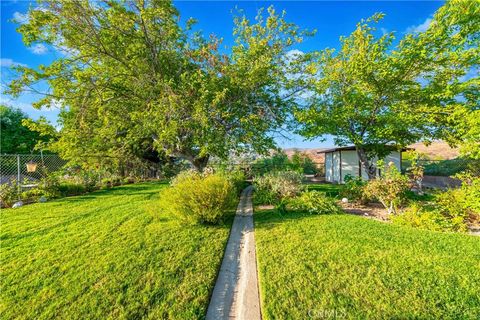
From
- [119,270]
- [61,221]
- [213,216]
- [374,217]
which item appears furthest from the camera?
[374,217]

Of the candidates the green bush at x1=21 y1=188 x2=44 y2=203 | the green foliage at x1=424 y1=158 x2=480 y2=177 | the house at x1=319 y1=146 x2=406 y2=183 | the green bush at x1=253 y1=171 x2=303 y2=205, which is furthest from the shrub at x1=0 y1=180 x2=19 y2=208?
the green foliage at x1=424 y1=158 x2=480 y2=177

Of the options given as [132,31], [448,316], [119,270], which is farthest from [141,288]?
[132,31]

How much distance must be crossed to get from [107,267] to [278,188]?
5.44m

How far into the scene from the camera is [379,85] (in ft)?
23.6

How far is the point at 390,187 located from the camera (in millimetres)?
5594

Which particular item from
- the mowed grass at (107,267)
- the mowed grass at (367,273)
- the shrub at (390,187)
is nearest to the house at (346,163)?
the shrub at (390,187)

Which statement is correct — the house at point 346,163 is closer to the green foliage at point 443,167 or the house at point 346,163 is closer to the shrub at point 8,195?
the green foliage at point 443,167

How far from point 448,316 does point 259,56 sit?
7655 mm

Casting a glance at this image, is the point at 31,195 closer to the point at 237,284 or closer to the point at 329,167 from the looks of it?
the point at 237,284

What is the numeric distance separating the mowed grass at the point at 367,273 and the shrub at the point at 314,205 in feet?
4.19

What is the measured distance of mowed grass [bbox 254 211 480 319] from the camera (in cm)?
214

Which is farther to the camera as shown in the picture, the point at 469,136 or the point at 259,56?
the point at 259,56

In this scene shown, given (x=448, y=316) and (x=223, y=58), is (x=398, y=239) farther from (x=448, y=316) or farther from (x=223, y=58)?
(x=223, y=58)

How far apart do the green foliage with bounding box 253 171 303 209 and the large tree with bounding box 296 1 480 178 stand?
2.28 meters
